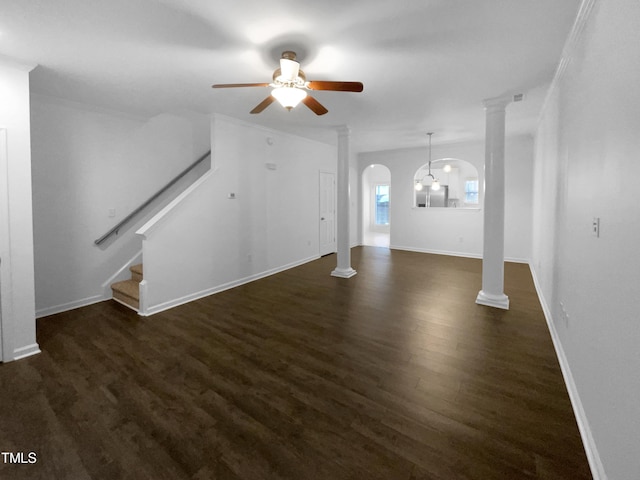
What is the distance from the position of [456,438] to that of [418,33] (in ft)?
9.17

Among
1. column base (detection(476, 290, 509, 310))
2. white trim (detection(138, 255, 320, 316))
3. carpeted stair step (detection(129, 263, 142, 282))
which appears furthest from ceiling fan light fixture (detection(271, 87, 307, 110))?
column base (detection(476, 290, 509, 310))

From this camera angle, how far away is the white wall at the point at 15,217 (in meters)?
2.53

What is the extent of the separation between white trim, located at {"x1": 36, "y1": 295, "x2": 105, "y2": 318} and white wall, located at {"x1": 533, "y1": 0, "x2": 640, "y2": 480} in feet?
17.2

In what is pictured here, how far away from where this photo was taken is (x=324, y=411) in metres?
1.93

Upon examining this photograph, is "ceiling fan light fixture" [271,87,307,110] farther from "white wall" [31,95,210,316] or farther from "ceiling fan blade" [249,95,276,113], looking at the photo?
"white wall" [31,95,210,316]

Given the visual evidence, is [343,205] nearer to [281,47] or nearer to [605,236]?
[281,47]

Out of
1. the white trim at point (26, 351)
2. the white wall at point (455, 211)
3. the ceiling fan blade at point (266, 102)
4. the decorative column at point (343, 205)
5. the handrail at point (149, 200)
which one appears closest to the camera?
the ceiling fan blade at point (266, 102)

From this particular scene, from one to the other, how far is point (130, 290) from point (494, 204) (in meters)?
4.91

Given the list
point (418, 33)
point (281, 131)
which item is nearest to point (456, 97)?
point (418, 33)

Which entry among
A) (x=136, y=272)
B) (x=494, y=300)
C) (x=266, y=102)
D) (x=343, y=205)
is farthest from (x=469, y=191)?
(x=136, y=272)

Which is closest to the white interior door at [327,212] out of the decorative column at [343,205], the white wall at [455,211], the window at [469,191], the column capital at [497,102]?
the decorative column at [343,205]

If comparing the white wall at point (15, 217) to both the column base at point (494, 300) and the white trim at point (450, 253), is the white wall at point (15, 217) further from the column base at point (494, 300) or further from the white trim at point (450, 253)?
the white trim at point (450, 253)

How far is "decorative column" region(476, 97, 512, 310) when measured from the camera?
3.66 meters

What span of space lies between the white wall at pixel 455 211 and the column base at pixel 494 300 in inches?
123
